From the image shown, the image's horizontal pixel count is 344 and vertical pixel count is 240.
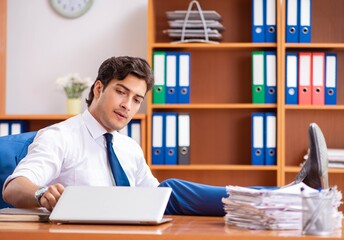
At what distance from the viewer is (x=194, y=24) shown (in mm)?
4188

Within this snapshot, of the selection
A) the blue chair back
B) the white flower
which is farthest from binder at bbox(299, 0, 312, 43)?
the blue chair back

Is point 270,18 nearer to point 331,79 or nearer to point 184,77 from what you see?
point 331,79

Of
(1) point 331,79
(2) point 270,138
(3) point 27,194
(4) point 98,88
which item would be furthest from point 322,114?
(3) point 27,194

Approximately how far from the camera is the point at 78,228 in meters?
1.56

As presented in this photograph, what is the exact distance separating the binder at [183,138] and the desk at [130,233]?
8.50 feet

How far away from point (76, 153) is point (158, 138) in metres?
1.68

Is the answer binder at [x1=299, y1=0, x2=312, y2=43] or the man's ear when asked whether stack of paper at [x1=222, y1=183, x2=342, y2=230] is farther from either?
binder at [x1=299, y1=0, x2=312, y2=43]

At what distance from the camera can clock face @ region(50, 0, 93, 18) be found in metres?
4.44

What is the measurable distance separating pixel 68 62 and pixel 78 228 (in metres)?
2.99

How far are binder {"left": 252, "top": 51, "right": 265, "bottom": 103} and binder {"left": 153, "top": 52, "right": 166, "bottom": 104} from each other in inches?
20.4

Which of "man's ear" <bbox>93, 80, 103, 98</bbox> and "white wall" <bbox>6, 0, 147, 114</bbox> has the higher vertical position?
"white wall" <bbox>6, 0, 147, 114</bbox>

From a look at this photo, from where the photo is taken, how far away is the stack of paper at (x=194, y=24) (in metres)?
4.18

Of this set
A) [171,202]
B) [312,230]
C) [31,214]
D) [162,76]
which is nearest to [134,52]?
[162,76]

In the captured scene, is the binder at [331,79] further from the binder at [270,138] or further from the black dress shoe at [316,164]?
the black dress shoe at [316,164]
